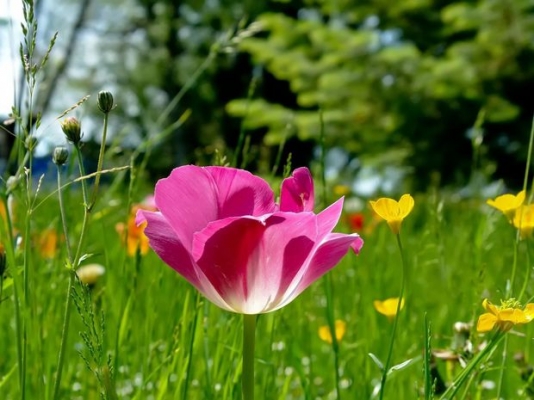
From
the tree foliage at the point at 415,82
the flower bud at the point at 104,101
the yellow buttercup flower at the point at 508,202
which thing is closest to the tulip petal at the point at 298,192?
the flower bud at the point at 104,101

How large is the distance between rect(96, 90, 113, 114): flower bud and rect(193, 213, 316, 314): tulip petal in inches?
4.1

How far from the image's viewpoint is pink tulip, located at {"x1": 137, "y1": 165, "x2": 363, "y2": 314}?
1.52 ft

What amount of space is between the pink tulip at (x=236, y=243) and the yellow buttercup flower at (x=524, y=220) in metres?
0.32

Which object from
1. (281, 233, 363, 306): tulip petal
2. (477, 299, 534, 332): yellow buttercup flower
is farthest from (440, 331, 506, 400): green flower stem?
(281, 233, 363, 306): tulip petal

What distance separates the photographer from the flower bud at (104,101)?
0.49m

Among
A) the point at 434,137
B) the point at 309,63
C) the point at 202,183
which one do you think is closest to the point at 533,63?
the point at 434,137

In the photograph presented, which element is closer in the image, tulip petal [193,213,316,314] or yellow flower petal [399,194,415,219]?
tulip petal [193,213,316,314]

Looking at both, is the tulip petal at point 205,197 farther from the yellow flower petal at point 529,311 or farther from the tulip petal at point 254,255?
the yellow flower petal at point 529,311

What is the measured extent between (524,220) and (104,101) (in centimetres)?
46

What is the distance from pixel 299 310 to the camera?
1273mm

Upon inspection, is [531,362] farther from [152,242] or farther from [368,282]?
[152,242]

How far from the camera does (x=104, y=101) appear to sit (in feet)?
1.61

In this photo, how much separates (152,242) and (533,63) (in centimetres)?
587

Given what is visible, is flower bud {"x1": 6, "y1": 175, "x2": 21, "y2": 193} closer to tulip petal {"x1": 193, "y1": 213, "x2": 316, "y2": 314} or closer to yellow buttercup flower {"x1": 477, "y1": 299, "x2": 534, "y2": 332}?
tulip petal {"x1": 193, "y1": 213, "x2": 316, "y2": 314}
